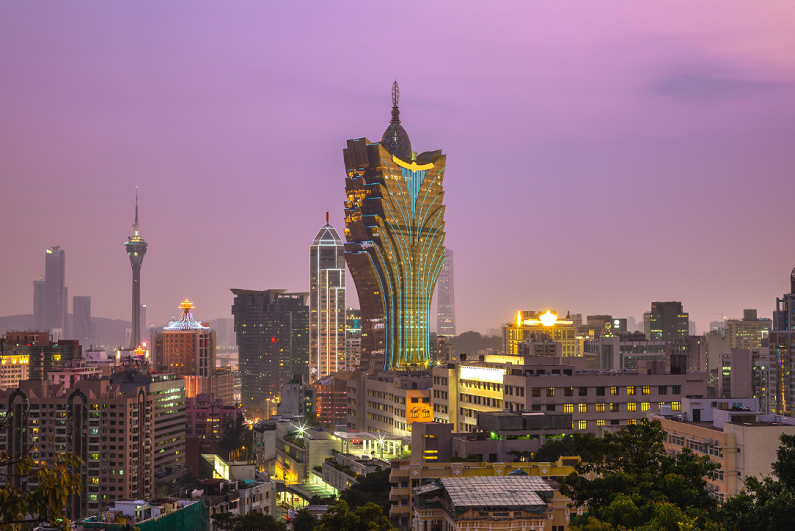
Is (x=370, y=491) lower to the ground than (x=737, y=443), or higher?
lower

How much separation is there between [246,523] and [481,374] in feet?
169

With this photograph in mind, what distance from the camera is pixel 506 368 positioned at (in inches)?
5103

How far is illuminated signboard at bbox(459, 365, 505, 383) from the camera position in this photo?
132 meters

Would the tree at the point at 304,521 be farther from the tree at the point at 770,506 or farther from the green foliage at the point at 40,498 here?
the green foliage at the point at 40,498

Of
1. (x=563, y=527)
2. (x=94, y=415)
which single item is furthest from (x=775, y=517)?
(x=94, y=415)

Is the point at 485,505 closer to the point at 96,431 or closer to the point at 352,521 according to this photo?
the point at 352,521

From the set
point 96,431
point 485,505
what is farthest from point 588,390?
point 96,431

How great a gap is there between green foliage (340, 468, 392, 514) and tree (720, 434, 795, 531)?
53.5 meters

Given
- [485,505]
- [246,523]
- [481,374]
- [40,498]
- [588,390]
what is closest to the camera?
[40,498]

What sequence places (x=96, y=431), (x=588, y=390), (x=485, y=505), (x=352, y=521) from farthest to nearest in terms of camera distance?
(x=96, y=431) → (x=588, y=390) → (x=485, y=505) → (x=352, y=521)

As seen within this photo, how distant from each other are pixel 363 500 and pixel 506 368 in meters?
42.0

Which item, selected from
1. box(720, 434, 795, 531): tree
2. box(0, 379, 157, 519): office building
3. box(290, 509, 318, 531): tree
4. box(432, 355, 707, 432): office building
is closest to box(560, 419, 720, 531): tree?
box(720, 434, 795, 531): tree

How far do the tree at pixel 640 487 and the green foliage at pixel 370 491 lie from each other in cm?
4953

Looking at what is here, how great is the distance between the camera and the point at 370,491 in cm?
9744
